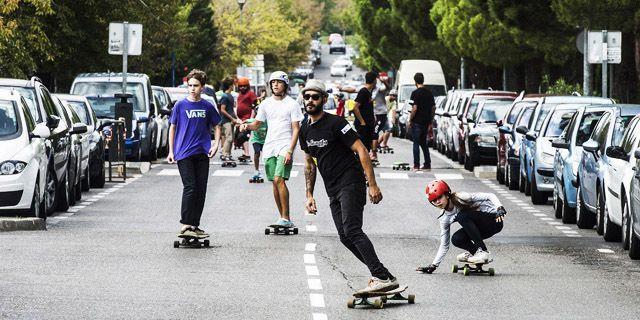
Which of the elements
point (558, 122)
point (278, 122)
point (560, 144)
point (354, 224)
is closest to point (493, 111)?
point (558, 122)

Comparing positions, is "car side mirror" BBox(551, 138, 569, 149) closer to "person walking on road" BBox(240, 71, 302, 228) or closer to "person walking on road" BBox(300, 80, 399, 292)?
"person walking on road" BBox(240, 71, 302, 228)

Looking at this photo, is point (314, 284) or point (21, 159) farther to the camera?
point (21, 159)

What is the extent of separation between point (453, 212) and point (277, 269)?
1608 millimetres

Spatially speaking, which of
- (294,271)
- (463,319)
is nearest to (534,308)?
(463,319)

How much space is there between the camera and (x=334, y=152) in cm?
1302

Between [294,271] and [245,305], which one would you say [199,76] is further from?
[245,305]

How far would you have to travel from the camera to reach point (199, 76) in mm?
17781

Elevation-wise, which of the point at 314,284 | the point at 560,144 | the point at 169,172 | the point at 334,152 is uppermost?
the point at 560,144

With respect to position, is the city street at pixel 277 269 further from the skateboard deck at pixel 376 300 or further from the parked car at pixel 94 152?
the parked car at pixel 94 152

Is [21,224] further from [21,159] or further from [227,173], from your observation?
[227,173]

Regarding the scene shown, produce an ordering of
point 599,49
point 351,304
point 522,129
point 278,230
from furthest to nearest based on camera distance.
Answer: point 599,49, point 522,129, point 278,230, point 351,304

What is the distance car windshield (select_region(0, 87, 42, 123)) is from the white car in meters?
0.45

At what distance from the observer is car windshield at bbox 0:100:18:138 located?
20.3 meters

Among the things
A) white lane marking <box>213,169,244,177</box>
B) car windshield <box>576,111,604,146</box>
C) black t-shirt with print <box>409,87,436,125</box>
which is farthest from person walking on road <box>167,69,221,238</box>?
black t-shirt with print <box>409,87,436,125</box>
